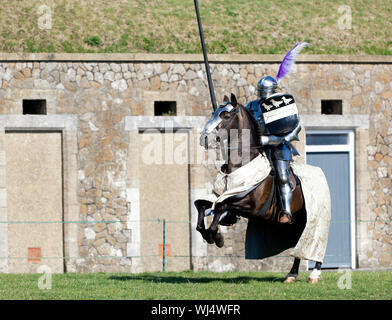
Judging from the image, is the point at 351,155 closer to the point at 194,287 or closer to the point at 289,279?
the point at 289,279

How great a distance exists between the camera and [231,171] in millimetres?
13828

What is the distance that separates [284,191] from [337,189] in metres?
6.79

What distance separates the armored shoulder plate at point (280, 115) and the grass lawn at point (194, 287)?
91.4 inches

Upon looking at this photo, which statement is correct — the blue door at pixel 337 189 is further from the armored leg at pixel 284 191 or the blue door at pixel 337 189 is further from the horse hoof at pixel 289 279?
the armored leg at pixel 284 191

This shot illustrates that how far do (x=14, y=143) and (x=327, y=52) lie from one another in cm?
719

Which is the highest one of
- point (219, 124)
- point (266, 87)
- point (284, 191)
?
point (266, 87)

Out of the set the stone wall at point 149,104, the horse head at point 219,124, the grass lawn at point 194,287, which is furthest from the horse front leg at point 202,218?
the stone wall at point 149,104

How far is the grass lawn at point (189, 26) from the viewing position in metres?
20.0

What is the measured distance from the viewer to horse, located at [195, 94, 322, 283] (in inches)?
536

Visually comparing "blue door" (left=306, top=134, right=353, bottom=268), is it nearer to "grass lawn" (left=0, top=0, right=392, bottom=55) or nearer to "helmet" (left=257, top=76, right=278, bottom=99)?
"grass lawn" (left=0, top=0, right=392, bottom=55)

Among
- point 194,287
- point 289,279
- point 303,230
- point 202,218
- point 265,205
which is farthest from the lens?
point 289,279

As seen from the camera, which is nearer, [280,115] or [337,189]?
[280,115]

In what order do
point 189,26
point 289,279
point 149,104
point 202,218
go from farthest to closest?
point 189,26 < point 149,104 < point 289,279 < point 202,218

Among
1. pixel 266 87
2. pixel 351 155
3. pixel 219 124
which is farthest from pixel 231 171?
pixel 351 155
